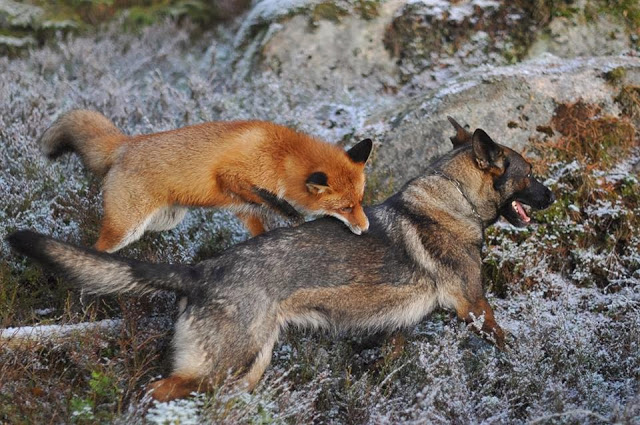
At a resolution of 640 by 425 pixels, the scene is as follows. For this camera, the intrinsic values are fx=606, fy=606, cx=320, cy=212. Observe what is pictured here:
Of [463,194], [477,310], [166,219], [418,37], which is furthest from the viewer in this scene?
[418,37]

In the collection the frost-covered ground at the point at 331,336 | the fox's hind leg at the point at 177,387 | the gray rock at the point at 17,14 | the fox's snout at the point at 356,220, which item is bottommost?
the frost-covered ground at the point at 331,336

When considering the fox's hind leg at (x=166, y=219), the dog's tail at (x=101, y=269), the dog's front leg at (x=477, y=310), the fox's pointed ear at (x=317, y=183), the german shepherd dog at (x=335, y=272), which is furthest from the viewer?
the fox's hind leg at (x=166, y=219)

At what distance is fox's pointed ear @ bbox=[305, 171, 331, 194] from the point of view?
207 inches

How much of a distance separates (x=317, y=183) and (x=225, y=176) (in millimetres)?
920

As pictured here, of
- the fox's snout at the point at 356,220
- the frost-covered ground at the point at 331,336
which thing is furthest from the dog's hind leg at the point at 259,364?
the fox's snout at the point at 356,220

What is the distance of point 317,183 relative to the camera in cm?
526

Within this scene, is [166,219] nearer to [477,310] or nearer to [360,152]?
[360,152]

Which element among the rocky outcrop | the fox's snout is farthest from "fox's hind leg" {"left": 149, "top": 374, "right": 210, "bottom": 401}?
the rocky outcrop

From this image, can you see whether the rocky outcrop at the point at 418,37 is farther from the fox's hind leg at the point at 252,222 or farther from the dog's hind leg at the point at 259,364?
the dog's hind leg at the point at 259,364

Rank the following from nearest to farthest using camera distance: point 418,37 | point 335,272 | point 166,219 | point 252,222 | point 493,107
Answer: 1. point 335,272
2. point 166,219
3. point 252,222
4. point 493,107
5. point 418,37

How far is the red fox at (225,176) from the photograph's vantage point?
547cm

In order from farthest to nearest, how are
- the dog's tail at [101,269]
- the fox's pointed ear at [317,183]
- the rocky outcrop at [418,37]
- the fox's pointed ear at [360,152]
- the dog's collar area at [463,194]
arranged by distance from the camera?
the rocky outcrop at [418,37] → the fox's pointed ear at [360,152] → the fox's pointed ear at [317,183] → the dog's collar area at [463,194] → the dog's tail at [101,269]

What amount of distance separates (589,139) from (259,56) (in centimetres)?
511

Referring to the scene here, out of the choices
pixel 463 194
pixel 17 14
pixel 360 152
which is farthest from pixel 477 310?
pixel 17 14
